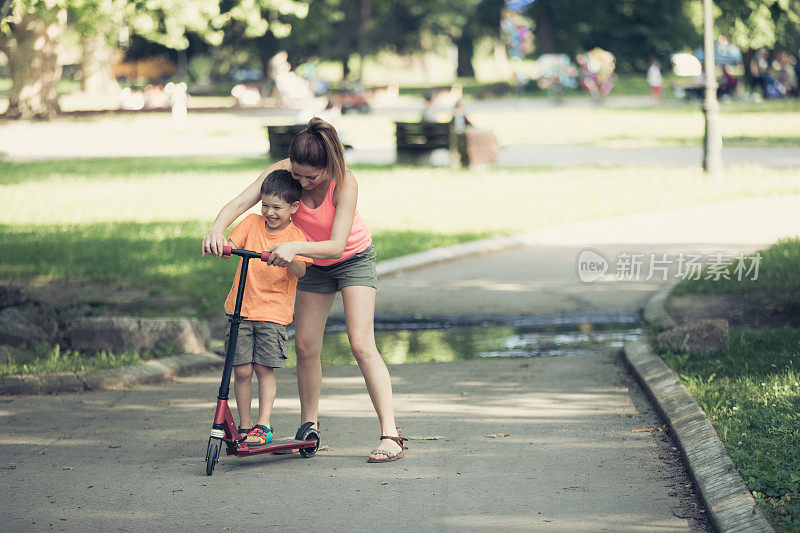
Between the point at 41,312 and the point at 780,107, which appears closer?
the point at 41,312

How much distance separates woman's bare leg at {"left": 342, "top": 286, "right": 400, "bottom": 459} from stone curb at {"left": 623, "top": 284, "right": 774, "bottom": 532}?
4.87 feet

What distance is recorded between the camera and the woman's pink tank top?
17.5 feet

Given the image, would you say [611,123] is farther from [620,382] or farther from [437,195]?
[620,382]

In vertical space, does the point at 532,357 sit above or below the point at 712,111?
below

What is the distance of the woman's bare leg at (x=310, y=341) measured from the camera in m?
5.59

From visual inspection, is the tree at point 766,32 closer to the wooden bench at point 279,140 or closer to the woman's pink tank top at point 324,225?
the wooden bench at point 279,140

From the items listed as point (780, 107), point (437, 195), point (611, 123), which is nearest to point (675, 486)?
point (437, 195)

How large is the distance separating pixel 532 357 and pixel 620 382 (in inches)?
38.7

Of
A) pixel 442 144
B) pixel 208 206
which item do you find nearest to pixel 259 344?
pixel 208 206

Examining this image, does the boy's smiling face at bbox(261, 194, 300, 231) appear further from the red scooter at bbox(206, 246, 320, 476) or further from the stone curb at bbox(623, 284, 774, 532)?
the stone curb at bbox(623, 284, 774, 532)

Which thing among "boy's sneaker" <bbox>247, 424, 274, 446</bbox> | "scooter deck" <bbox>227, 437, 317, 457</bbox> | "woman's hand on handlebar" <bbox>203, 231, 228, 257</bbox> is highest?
"woman's hand on handlebar" <bbox>203, 231, 228, 257</bbox>

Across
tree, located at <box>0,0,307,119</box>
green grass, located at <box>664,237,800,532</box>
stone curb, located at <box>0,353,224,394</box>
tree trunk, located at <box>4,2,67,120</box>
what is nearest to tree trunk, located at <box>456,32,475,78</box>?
tree, located at <box>0,0,307,119</box>

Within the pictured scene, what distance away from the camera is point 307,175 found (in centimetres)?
520

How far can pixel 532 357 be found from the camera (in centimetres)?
802
